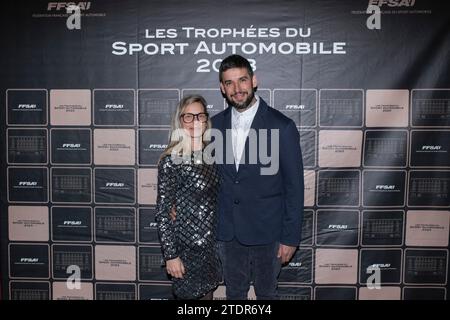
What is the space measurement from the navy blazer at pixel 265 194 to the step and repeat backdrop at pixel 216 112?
1.92 ft

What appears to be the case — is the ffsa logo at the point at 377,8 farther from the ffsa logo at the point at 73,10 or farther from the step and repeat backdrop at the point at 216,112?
the ffsa logo at the point at 73,10

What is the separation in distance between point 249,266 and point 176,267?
0.47 m

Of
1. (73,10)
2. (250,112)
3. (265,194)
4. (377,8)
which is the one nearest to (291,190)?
(265,194)

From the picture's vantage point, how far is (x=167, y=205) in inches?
81.8

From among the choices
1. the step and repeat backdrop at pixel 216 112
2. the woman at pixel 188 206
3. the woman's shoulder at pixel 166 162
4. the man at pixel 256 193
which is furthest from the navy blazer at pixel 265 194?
the step and repeat backdrop at pixel 216 112

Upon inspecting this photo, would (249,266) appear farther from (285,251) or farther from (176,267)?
(176,267)

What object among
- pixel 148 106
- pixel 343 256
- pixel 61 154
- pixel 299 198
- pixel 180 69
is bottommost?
pixel 343 256

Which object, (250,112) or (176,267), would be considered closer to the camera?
(176,267)

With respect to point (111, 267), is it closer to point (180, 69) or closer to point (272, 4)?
point (180, 69)

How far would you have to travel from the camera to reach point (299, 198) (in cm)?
221

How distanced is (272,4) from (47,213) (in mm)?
2114

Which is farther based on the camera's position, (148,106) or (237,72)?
(148,106)

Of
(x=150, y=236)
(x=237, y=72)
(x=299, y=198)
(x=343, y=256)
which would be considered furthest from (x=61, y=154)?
(x=343, y=256)

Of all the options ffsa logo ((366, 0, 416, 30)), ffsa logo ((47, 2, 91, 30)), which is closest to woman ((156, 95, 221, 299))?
ffsa logo ((47, 2, 91, 30))
